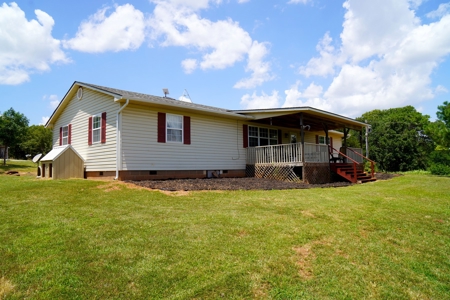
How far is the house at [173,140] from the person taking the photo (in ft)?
35.2

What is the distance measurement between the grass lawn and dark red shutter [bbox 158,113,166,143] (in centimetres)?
498

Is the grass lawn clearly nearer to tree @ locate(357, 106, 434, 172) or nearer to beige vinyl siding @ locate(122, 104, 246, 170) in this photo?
beige vinyl siding @ locate(122, 104, 246, 170)

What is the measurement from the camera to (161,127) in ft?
37.3

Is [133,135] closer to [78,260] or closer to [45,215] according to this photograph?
[45,215]

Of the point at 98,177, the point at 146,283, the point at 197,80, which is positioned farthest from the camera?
the point at 197,80

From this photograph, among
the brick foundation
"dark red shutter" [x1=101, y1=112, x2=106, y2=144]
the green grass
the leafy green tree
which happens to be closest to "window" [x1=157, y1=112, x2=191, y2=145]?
the brick foundation

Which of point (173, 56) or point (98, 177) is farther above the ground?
point (173, 56)

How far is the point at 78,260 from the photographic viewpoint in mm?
3443

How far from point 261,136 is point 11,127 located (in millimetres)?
23232

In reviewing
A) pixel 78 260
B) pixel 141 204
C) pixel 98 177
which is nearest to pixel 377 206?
pixel 141 204

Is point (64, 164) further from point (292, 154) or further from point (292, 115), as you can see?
point (292, 115)

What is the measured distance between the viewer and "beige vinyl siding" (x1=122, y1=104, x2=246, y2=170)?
1066cm

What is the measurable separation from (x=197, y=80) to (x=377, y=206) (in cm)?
994

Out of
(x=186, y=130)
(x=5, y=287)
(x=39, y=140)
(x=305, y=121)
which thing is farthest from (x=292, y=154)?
(x=39, y=140)
